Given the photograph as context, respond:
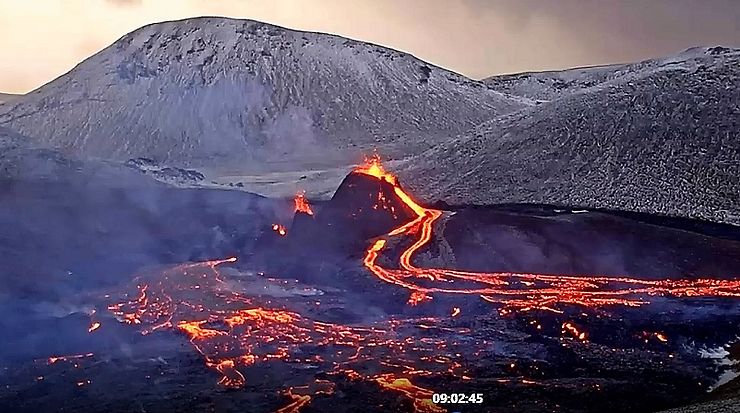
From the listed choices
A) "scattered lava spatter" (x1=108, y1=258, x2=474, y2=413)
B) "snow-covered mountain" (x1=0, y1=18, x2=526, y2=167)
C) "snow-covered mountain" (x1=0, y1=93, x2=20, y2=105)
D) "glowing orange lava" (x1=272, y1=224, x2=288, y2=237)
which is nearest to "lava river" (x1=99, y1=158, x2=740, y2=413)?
"scattered lava spatter" (x1=108, y1=258, x2=474, y2=413)

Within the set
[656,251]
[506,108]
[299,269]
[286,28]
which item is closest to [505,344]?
[299,269]

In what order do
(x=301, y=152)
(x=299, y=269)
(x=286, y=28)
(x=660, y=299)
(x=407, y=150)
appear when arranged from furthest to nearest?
(x=286, y=28) → (x=301, y=152) → (x=407, y=150) → (x=299, y=269) → (x=660, y=299)

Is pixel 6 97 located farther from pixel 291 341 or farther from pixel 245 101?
pixel 291 341

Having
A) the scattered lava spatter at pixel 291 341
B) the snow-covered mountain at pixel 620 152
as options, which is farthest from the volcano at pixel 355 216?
the snow-covered mountain at pixel 620 152

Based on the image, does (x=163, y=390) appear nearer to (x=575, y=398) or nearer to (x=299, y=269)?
(x=575, y=398)

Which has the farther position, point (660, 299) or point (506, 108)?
point (506, 108)

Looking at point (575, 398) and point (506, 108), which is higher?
point (506, 108)

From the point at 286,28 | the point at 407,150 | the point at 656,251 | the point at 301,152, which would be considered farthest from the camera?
the point at 286,28

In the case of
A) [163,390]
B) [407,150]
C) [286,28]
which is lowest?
[163,390]
